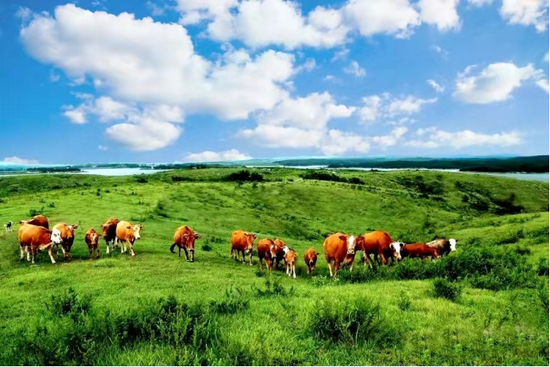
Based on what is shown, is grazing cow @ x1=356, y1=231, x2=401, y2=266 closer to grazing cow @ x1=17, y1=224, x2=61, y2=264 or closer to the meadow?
the meadow

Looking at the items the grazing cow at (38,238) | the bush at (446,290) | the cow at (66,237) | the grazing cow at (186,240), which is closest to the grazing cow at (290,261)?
the grazing cow at (186,240)

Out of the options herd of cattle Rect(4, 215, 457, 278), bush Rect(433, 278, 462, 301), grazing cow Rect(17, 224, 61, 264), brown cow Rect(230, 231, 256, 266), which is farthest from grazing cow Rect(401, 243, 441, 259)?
grazing cow Rect(17, 224, 61, 264)

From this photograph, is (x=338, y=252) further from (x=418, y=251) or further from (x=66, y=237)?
(x=66, y=237)

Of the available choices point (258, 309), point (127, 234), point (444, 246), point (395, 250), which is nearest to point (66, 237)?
point (127, 234)

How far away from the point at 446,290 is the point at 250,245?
14.1 meters

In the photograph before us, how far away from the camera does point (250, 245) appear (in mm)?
24578

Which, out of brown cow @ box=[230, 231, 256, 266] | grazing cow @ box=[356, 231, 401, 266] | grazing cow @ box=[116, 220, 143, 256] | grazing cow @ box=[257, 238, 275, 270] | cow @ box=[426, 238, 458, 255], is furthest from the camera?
cow @ box=[426, 238, 458, 255]

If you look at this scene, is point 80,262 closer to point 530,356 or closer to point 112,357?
point 112,357

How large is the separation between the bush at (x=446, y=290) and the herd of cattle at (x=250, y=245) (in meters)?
7.93

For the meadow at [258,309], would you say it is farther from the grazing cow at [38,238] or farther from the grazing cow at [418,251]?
the grazing cow at [418,251]

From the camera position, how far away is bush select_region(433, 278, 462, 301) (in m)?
12.2

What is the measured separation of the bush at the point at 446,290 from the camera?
39.9 feet

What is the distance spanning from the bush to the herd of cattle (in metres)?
7.93

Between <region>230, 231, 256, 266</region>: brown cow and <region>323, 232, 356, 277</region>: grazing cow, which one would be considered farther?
<region>230, 231, 256, 266</region>: brown cow
